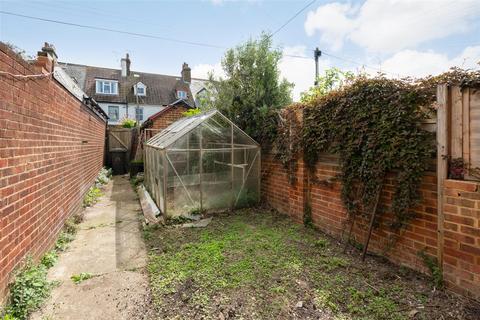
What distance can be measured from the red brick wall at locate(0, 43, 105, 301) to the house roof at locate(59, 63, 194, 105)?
19.0 m

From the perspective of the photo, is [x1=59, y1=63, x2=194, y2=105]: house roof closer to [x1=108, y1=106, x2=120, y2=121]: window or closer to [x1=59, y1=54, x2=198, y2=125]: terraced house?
[x1=59, y1=54, x2=198, y2=125]: terraced house

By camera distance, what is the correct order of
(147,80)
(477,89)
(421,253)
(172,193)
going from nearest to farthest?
1. (477,89)
2. (421,253)
3. (172,193)
4. (147,80)

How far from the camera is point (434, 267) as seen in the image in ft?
8.79

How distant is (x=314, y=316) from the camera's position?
2.33 metres

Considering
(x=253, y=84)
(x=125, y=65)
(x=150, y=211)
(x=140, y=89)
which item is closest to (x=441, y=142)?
(x=253, y=84)

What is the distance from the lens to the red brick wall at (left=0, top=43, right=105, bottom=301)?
2246mm

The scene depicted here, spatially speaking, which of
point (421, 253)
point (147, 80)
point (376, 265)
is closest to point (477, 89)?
point (421, 253)

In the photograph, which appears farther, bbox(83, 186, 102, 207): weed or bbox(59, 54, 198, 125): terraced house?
bbox(59, 54, 198, 125): terraced house

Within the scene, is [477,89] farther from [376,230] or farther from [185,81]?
[185,81]

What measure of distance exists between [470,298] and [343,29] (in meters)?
6.23

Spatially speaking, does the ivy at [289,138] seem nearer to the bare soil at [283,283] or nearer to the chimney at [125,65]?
the bare soil at [283,283]

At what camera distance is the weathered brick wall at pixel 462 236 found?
230 cm

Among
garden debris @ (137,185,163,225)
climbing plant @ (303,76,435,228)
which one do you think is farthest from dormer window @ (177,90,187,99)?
climbing plant @ (303,76,435,228)

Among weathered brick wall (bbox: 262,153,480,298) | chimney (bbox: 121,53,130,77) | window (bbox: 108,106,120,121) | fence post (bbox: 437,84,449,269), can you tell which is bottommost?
weathered brick wall (bbox: 262,153,480,298)
